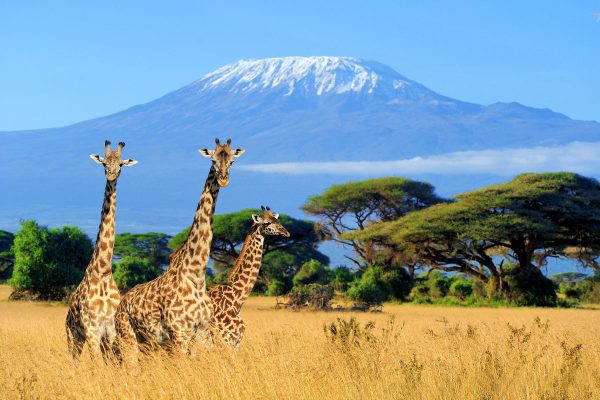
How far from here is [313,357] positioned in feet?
44.1

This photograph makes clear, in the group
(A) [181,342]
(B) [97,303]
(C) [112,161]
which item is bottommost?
(A) [181,342]

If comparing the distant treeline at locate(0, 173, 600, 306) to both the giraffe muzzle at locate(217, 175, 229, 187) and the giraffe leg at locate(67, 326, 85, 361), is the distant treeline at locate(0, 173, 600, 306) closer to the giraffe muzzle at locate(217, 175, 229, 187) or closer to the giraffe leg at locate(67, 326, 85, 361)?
the giraffe leg at locate(67, 326, 85, 361)

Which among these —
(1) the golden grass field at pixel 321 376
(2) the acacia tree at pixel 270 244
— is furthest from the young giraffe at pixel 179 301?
(2) the acacia tree at pixel 270 244

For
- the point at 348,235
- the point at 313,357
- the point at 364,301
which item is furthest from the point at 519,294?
the point at 313,357

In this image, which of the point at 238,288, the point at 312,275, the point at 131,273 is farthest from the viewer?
the point at 312,275

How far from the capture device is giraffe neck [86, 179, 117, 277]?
12773 mm

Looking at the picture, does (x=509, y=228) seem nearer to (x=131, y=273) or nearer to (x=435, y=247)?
(x=435, y=247)

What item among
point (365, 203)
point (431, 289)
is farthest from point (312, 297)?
point (365, 203)

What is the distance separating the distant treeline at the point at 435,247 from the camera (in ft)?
139

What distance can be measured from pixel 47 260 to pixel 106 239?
2994cm

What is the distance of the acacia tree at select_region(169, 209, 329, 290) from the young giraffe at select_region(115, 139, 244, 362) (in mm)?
39749

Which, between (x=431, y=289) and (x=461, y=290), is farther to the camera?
(x=431, y=289)

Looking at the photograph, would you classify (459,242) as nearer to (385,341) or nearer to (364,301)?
(364,301)

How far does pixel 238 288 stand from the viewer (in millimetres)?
13633
